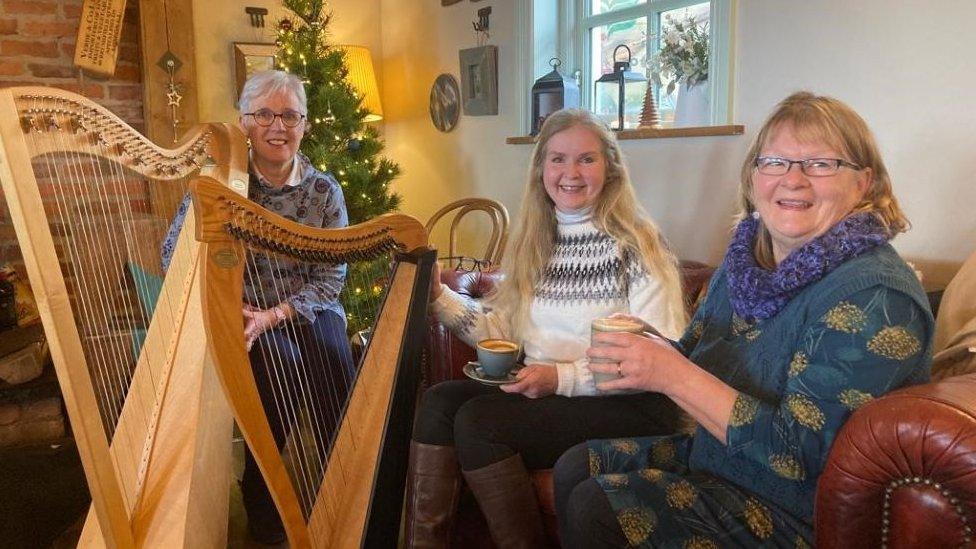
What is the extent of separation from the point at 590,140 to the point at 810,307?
0.79 meters

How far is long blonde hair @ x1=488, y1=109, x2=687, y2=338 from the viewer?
1.68m

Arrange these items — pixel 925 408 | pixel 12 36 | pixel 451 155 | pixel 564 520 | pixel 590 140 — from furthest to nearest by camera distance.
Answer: pixel 451 155
pixel 12 36
pixel 590 140
pixel 564 520
pixel 925 408

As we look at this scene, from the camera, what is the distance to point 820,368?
105 centimetres

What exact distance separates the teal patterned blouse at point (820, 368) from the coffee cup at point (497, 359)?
48 cm

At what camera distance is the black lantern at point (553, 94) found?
302 cm

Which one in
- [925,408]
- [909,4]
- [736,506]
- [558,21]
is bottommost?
[736,506]

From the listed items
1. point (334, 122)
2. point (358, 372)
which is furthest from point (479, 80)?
point (358, 372)

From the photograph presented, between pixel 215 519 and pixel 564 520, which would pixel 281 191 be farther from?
pixel 564 520

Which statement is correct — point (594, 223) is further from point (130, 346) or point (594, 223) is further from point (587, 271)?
point (130, 346)

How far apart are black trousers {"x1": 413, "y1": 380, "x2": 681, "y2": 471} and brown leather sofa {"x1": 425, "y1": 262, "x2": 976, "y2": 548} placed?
605 millimetres

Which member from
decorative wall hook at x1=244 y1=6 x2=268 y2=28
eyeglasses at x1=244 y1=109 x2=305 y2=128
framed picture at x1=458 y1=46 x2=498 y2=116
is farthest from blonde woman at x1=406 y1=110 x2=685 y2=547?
decorative wall hook at x1=244 y1=6 x2=268 y2=28

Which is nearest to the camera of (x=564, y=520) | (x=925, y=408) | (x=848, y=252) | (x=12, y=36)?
(x=925, y=408)

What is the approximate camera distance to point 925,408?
90 centimetres

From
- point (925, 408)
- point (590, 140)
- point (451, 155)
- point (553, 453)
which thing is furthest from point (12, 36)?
point (925, 408)
